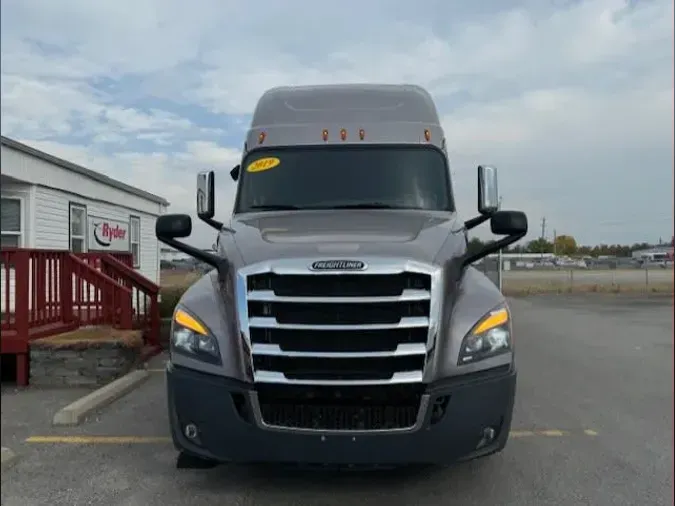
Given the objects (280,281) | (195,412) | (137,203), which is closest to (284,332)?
(280,281)

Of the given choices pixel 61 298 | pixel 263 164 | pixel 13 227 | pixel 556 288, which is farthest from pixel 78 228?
pixel 556 288

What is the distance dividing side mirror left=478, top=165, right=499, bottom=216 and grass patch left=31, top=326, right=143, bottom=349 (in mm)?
4565

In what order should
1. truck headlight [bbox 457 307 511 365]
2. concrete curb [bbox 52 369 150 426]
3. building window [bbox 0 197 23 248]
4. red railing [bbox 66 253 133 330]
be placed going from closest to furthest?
truck headlight [bbox 457 307 511 365] < concrete curb [bbox 52 369 150 426] < red railing [bbox 66 253 133 330] < building window [bbox 0 197 23 248]

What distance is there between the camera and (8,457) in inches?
183

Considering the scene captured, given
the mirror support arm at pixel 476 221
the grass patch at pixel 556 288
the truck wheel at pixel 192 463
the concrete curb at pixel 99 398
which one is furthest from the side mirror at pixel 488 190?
the grass patch at pixel 556 288

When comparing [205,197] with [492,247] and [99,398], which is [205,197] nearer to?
[99,398]

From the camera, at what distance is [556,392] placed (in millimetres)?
7301

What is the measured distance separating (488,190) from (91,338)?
4.99 metres

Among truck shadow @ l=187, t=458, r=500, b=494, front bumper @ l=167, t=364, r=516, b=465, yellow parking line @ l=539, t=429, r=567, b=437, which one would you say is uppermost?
front bumper @ l=167, t=364, r=516, b=465

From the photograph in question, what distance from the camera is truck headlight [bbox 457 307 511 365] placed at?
3639mm

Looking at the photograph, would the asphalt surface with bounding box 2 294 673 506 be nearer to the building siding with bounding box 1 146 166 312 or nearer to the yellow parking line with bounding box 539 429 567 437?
the yellow parking line with bounding box 539 429 567 437

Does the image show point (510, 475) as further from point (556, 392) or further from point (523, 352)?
point (523, 352)

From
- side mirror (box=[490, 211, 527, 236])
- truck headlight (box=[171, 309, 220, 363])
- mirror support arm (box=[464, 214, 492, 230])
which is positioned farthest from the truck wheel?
mirror support arm (box=[464, 214, 492, 230])

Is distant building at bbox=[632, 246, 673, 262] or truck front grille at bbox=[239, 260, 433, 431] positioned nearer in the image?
truck front grille at bbox=[239, 260, 433, 431]
